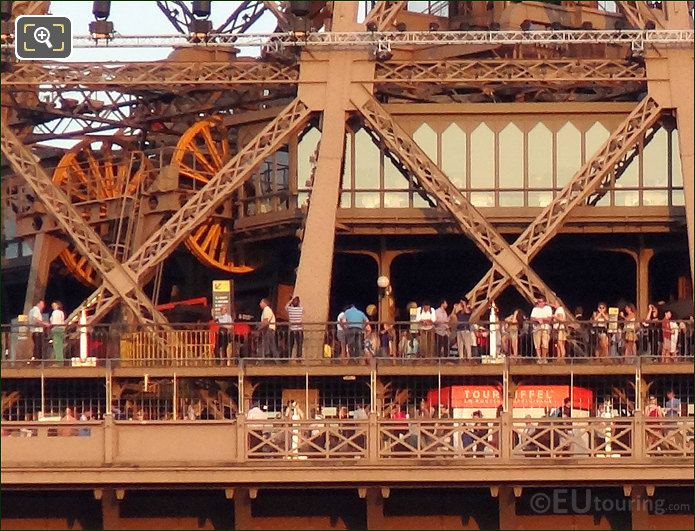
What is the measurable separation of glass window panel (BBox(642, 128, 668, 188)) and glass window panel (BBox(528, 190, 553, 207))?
240 cm

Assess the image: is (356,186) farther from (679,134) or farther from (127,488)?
(127,488)

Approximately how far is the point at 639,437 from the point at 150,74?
617 inches

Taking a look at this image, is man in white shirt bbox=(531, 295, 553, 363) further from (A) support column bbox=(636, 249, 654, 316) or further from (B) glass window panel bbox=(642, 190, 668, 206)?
(B) glass window panel bbox=(642, 190, 668, 206)

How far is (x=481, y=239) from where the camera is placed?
53531mm

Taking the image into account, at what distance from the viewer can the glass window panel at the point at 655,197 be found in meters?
59.0

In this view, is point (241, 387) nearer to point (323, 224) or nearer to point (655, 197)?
point (323, 224)

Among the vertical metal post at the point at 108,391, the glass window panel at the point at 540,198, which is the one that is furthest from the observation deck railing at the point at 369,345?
the glass window panel at the point at 540,198

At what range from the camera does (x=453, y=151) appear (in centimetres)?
5909

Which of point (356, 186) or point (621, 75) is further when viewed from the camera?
point (356, 186)

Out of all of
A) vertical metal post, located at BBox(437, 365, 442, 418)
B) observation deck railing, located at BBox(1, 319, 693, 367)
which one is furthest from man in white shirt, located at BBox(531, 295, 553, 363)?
vertical metal post, located at BBox(437, 365, 442, 418)

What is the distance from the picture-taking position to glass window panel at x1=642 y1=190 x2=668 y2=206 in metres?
59.0

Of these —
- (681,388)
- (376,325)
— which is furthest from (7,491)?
(681,388)

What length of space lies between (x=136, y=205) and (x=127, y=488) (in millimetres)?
14236

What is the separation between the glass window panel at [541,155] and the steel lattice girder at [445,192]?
489 cm
